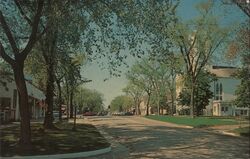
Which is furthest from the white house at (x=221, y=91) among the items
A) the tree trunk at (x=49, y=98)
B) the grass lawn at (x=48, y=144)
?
the grass lawn at (x=48, y=144)

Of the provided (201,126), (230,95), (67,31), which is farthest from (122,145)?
(230,95)

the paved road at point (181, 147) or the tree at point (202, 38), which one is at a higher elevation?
the tree at point (202, 38)

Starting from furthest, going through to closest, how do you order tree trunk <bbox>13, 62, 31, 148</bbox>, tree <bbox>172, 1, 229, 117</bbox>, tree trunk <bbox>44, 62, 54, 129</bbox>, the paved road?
tree <bbox>172, 1, 229, 117</bbox>
tree trunk <bbox>44, 62, 54, 129</bbox>
the paved road
tree trunk <bbox>13, 62, 31, 148</bbox>

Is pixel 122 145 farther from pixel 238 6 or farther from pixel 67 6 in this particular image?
pixel 238 6

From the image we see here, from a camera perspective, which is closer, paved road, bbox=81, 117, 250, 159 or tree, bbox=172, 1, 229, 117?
paved road, bbox=81, 117, 250, 159

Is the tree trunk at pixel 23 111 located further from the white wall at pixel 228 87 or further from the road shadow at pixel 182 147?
the white wall at pixel 228 87

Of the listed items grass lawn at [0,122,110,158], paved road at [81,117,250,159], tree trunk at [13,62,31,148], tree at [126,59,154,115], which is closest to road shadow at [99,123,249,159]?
paved road at [81,117,250,159]

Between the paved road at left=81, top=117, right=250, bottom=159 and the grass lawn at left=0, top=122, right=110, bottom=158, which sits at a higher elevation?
the grass lawn at left=0, top=122, right=110, bottom=158

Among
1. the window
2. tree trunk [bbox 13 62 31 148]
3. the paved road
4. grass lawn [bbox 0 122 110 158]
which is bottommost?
the paved road

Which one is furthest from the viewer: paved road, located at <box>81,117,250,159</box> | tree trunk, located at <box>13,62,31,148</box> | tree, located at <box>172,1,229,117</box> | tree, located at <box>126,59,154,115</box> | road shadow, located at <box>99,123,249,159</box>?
tree, located at <box>126,59,154,115</box>

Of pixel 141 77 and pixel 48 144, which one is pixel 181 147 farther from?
pixel 141 77

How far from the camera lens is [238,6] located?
32.2 meters

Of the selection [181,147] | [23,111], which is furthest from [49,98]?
[23,111]

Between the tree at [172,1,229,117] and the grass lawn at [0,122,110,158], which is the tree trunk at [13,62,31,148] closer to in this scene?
the grass lawn at [0,122,110,158]
